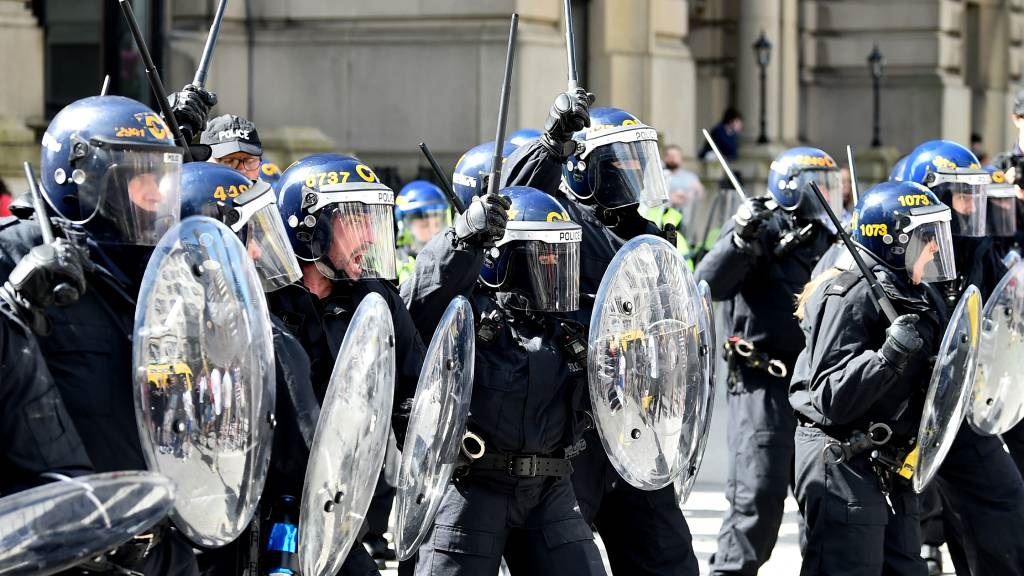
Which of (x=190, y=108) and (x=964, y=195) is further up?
(x=190, y=108)

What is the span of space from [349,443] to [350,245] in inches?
31.9

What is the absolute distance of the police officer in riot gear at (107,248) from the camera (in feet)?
13.3

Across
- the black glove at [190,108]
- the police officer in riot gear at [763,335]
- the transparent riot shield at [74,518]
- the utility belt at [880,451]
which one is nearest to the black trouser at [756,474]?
the police officer in riot gear at [763,335]

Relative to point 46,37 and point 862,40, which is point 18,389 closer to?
point 46,37

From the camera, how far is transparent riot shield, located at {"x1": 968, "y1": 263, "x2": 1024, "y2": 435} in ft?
22.0

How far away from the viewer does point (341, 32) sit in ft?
48.3

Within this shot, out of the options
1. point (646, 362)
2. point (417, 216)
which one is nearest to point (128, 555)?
point (646, 362)

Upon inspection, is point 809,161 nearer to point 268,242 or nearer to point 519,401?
point 519,401

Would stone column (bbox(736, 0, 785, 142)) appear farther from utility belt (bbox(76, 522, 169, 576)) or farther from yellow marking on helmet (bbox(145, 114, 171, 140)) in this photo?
utility belt (bbox(76, 522, 169, 576))

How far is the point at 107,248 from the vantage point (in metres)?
4.26

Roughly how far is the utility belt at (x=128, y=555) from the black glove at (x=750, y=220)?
164 inches

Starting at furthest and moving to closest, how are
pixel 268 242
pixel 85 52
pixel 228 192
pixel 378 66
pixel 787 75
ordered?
pixel 787 75 → pixel 378 66 → pixel 85 52 → pixel 268 242 → pixel 228 192

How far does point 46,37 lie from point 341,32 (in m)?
2.45

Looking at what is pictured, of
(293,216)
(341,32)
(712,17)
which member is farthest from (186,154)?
(712,17)
